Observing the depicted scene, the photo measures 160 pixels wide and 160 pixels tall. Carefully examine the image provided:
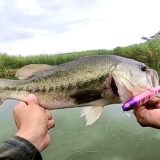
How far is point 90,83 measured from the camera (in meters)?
2.58

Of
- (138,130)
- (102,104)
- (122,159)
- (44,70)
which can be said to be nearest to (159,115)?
(102,104)

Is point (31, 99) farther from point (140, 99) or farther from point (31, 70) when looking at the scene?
point (140, 99)

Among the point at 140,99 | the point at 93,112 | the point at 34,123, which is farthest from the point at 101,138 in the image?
the point at 34,123

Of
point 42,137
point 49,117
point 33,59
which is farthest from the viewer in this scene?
point 33,59

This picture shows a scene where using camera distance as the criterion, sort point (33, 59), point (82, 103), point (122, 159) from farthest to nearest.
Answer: point (33, 59) < point (122, 159) < point (82, 103)

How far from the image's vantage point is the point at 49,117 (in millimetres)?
2264

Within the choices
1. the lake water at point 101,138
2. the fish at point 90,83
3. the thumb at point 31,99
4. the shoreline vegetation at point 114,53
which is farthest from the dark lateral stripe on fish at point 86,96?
the shoreline vegetation at point 114,53

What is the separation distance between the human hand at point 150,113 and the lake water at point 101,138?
2.84 metres

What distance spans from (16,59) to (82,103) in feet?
46.5

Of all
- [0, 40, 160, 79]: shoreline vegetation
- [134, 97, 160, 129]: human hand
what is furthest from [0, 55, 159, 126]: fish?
[0, 40, 160, 79]: shoreline vegetation

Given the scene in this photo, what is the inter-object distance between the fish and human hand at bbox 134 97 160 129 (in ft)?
0.35

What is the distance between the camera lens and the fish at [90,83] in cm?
254

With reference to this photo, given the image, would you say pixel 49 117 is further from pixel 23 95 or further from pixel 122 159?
pixel 122 159

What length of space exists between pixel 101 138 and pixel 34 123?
393cm
